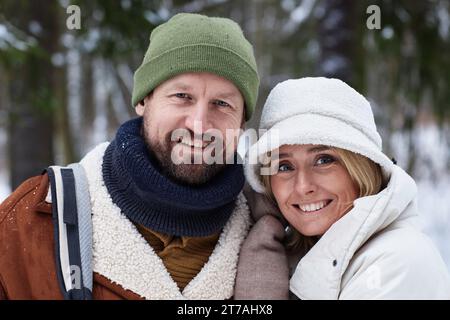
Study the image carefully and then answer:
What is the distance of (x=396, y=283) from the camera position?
1712 millimetres

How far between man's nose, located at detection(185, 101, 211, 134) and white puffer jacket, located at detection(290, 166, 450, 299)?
62cm

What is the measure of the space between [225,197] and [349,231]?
1.59 ft

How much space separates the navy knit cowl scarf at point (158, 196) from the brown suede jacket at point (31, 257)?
0.26 metres

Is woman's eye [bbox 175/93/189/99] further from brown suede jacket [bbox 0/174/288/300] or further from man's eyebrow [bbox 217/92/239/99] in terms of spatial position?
brown suede jacket [bbox 0/174/288/300]

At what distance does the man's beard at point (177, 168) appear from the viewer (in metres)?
2.10

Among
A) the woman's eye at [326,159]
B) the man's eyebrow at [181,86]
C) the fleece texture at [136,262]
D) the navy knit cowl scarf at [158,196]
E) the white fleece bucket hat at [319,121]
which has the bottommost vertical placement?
the fleece texture at [136,262]

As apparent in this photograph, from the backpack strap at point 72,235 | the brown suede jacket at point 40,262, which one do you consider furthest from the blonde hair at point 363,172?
the backpack strap at point 72,235

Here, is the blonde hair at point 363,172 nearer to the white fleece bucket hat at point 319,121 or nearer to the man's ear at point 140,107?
the white fleece bucket hat at point 319,121

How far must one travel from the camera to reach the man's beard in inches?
82.7

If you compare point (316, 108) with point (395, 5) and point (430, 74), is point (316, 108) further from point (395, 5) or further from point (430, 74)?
point (430, 74)

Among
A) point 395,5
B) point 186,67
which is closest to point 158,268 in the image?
point 186,67

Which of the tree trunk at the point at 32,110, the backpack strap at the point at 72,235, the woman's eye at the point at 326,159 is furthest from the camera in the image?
the tree trunk at the point at 32,110

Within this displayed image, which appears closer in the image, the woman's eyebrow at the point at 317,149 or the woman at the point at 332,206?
the woman at the point at 332,206

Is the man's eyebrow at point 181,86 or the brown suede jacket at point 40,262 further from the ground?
the man's eyebrow at point 181,86
